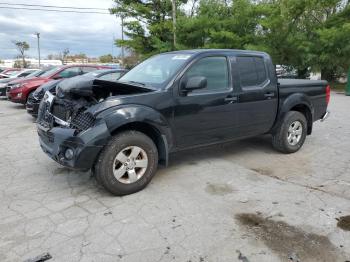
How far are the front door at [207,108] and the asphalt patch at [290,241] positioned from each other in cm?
141

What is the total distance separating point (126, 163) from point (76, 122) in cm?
77

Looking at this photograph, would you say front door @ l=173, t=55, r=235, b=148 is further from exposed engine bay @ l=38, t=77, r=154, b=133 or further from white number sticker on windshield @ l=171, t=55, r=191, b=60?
exposed engine bay @ l=38, t=77, r=154, b=133

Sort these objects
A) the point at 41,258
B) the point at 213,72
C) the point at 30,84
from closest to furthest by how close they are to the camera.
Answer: the point at 41,258 < the point at 213,72 < the point at 30,84

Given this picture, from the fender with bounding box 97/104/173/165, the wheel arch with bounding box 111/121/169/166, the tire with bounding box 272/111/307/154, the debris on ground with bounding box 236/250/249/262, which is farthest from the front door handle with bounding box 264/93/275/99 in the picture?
the debris on ground with bounding box 236/250/249/262

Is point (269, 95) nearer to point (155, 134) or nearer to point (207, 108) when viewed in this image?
point (207, 108)

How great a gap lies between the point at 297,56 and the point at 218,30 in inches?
204

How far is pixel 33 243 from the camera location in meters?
2.94

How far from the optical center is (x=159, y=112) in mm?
4051

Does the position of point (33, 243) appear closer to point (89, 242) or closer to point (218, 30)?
point (89, 242)

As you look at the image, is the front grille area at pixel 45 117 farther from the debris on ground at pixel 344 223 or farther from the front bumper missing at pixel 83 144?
the debris on ground at pixel 344 223

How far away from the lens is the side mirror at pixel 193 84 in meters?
4.10

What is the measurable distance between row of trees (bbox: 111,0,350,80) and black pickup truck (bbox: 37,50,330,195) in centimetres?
1427

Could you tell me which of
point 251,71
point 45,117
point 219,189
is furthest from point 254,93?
point 45,117

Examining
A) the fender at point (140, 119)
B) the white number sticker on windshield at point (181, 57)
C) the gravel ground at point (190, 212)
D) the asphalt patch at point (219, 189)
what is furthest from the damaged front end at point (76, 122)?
the asphalt patch at point (219, 189)
